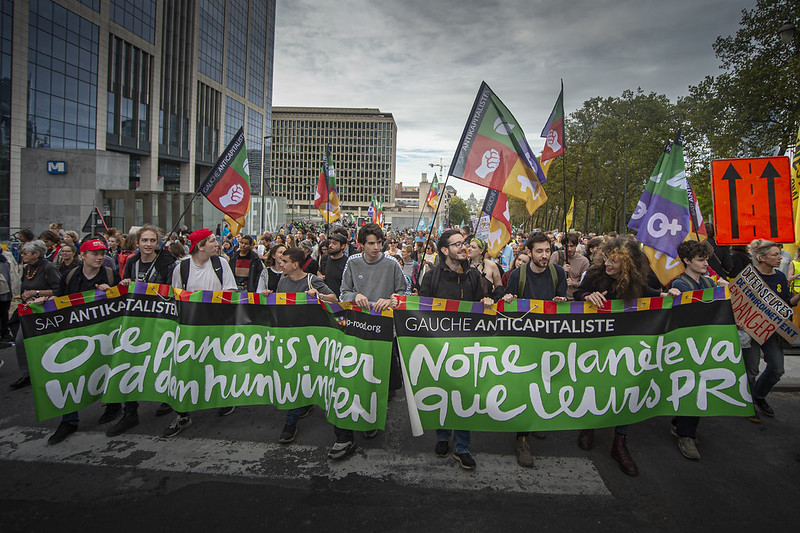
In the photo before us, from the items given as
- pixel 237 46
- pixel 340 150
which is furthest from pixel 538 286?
pixel 340 150

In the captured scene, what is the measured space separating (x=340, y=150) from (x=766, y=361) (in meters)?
152

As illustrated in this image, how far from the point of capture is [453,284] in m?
4.25

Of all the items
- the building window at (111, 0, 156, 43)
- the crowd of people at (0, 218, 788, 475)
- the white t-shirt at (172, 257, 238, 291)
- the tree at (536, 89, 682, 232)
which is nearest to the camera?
the crowd of people at (0, 218, 788, 475)

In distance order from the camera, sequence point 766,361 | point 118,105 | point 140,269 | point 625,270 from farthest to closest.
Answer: point 118,105 → point 140,269 → point 766,361 → point 625,270

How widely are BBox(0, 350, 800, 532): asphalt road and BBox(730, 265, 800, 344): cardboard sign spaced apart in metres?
0.98

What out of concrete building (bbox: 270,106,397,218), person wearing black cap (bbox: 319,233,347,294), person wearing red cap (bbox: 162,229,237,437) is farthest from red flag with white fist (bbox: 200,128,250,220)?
concrete building (bbox: 270,106,397,218)

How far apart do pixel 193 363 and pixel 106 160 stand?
26966 mm

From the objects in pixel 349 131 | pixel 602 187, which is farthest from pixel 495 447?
pixel 349 131

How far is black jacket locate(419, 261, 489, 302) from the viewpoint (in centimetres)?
422

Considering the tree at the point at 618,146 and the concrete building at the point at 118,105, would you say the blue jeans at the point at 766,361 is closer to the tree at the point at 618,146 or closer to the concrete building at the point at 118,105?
the concrete building at the point at 118,105

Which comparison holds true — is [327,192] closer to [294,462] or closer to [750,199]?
[750,199]

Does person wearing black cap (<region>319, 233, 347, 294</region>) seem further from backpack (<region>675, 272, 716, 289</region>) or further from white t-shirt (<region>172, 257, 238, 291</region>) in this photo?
backpack (<region>675, 272, 716, 289</region>)

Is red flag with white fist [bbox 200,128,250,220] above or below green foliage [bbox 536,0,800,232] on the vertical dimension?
below

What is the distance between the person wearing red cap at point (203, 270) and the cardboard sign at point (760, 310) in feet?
→ 17.0
